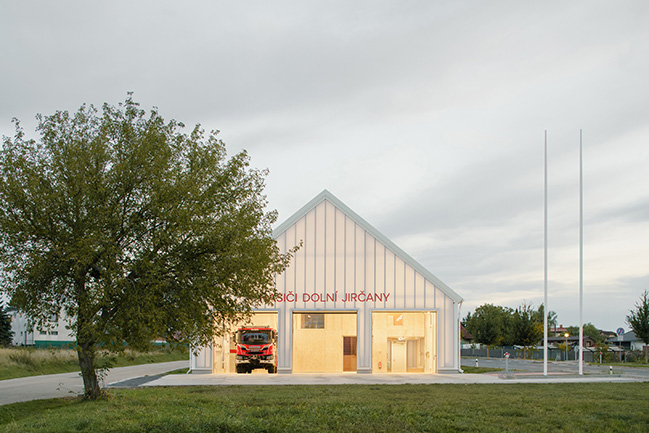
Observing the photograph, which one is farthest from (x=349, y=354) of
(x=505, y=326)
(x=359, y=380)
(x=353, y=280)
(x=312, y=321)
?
(x=505, y=326)

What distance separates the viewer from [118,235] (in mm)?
17406

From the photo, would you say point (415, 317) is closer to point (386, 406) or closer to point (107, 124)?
point (386, 406)

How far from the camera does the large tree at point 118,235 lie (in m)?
16.7

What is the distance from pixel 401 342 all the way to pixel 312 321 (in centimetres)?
579

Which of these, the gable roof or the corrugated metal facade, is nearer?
the corrugated metal facade

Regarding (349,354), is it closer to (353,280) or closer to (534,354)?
(353,280)

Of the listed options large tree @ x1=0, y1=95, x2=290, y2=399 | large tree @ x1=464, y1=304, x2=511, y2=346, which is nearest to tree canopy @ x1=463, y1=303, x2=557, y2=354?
large tree @ x1=464, y1=304, x2=511, y2=346

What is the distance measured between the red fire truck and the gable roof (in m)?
5.24

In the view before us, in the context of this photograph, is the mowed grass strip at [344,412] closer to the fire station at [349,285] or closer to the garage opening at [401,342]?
the fire station at [349,285]

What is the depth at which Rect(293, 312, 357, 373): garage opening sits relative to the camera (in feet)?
122

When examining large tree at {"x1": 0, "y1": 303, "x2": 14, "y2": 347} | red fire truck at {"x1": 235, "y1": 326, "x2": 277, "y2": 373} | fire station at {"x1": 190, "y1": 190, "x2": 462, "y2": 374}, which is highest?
fire station at {"x1": 190, "y1": 190, "x2": 462, "y2": 374}

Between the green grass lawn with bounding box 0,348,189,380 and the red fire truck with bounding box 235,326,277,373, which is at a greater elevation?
the red fire truck with bounding box 235,326,277,373

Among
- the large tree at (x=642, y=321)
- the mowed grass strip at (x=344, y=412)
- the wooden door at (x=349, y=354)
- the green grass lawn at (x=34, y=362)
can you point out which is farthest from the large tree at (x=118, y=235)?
the large tree at (x=642, y=321)

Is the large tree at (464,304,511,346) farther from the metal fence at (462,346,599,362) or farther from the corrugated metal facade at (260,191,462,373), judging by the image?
the corrugated metal facade at (260,191,462,373)
